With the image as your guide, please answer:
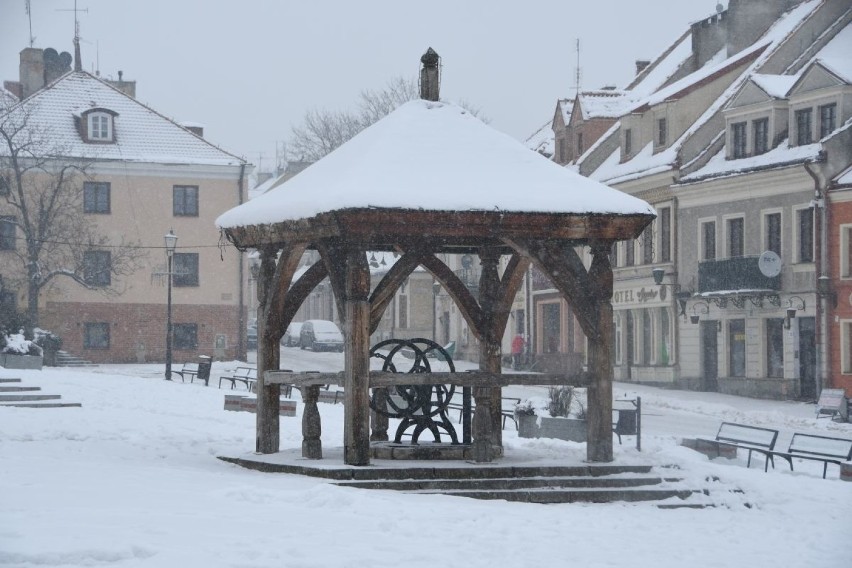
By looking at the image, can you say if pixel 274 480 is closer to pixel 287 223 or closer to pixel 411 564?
pixel 287 223

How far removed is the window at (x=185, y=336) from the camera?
52.3 meters

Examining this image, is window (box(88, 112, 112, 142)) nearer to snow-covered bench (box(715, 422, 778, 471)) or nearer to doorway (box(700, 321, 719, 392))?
doorway (box(700, 321, 719, 392))

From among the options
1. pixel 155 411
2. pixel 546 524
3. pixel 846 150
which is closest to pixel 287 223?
pixel 546 524

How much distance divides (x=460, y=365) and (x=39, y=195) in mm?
17291

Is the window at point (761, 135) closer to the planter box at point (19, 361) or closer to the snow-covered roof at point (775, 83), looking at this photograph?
the snow-covered roof at point (775, 83)

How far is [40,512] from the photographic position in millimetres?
9922

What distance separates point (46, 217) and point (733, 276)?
79.8 feet

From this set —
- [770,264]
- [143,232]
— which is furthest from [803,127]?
[143,232]

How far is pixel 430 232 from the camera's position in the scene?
1309 cm

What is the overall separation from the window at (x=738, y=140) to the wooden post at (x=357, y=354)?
27.9 meters

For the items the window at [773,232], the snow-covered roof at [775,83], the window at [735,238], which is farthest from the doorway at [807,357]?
the snow-covered roof at [775,83]

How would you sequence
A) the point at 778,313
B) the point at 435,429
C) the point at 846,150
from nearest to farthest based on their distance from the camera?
the point at 435,429
the point at 846,150
the point at 778,313

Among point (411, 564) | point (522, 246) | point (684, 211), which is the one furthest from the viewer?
point (684, 211)

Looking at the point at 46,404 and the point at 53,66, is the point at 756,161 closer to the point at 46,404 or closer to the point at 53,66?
the point at 46,404
